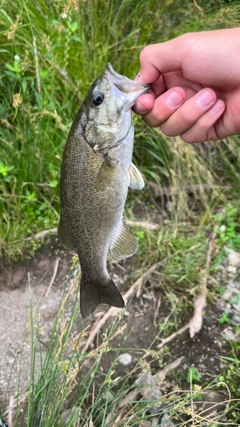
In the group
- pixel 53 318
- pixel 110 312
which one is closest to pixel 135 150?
pixel 110 312

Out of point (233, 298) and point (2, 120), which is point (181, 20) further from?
point (233, 298)

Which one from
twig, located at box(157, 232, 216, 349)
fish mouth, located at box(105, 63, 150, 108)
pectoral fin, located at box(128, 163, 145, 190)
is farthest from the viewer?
twig, located at box(157, 232, 216, 349)

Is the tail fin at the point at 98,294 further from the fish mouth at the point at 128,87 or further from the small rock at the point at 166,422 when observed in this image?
the fish mouth at the point at 128,87

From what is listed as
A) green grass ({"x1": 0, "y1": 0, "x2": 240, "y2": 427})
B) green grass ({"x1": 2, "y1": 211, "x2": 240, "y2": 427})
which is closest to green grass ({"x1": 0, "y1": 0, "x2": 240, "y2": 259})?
green grass ({"x1": 0, "y1": 0, "x2": 240, "y2": 427})

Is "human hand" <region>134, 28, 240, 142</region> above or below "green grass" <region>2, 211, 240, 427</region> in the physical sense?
above

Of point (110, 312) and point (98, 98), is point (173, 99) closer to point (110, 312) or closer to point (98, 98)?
point (98, 98)

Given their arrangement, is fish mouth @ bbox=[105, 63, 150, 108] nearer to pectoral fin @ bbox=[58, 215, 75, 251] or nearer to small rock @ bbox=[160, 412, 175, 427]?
pectoral fin @ bbox=[58, 215, 75, 251]

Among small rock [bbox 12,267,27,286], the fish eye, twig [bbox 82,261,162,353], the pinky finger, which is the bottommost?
twig [bbox 82,261,162,353]
